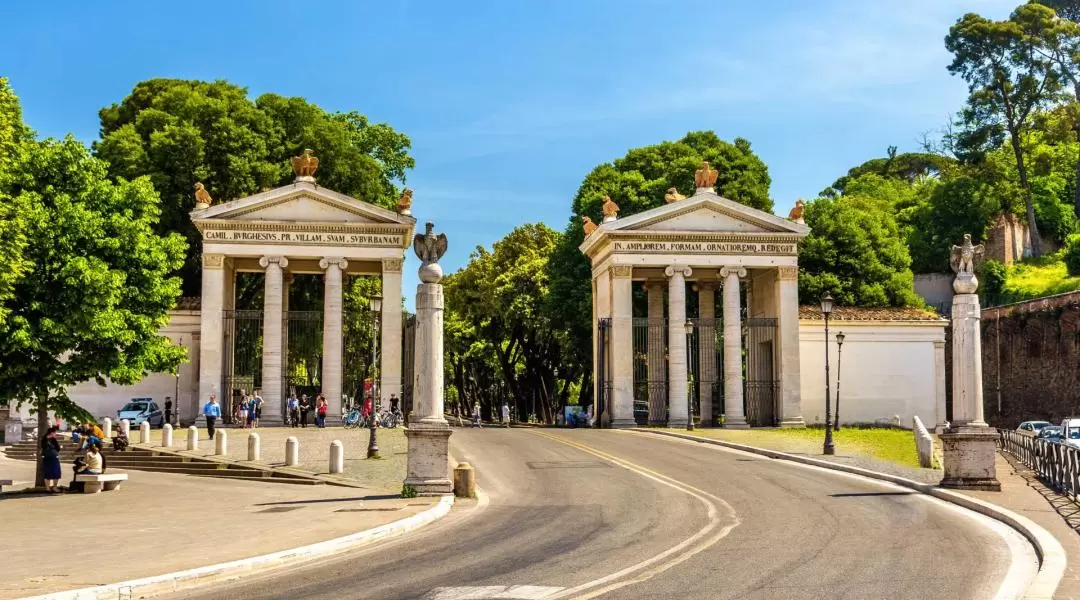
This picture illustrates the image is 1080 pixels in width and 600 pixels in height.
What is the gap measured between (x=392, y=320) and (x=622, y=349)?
9793 millimetres

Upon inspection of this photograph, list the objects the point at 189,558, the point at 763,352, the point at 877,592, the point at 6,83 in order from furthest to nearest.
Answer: the point at 763,352
the point at 6,83
the point at 189,558
the point at 877,592

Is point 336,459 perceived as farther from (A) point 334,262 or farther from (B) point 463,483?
(A) point 334,262

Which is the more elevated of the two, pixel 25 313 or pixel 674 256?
pixel 674 256

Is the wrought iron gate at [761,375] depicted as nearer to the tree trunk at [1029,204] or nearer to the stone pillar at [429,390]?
the stone pillar at [429,390]

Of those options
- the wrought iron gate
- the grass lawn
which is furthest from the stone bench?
the wrought iron gate

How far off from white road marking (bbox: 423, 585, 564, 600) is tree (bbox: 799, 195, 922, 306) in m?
51.9

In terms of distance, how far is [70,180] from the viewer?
95.5ft

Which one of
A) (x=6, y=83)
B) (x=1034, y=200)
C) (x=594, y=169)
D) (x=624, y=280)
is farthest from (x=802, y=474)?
(x=1034, y=200)

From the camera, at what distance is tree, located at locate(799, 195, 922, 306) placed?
205 feet

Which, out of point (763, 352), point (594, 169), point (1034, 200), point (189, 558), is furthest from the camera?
point (1034, 200)

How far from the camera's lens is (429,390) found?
76.1 feet

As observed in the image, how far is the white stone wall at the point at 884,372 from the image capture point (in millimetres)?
52750

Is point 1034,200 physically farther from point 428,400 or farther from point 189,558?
point 189,558

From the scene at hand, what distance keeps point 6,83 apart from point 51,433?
27.9 feet
